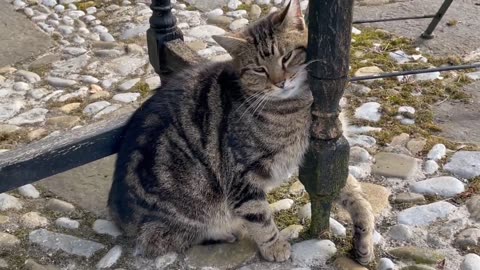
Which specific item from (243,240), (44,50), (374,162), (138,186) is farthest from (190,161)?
(44,50)

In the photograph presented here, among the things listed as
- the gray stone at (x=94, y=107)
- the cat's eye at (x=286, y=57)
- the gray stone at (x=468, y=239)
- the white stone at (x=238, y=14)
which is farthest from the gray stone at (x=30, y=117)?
the gray stone at (x=468, y=239)

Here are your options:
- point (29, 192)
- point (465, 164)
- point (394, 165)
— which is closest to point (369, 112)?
point (394, 165)

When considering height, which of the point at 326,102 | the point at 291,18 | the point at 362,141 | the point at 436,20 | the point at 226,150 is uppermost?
the point at 291,18

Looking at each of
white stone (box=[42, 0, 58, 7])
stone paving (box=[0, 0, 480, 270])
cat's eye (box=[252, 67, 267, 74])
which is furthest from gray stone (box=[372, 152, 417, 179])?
white stone (box=[42, 0, 58, 7])

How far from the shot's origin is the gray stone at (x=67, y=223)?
116 inches

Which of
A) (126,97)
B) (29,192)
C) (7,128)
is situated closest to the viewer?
(29,192)

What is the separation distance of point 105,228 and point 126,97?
1105 millimetres

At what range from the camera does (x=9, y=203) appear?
3.07 m

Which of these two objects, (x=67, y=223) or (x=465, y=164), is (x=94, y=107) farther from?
(x=465, y=164)

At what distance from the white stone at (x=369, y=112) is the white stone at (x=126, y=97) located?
48.5 inches

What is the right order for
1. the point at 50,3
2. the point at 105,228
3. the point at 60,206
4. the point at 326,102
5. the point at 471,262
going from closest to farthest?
the point at 326,102 < the point at 471,262 < the point at 105,228 < the point at 60,206 < the point at 50,3

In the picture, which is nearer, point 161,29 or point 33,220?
point 33,220

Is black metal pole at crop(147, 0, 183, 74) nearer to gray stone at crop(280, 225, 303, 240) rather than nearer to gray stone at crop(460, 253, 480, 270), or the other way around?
Result: gray stone at crop(280, 225, 303, 240)

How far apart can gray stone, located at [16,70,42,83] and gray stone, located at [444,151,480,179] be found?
239cm
